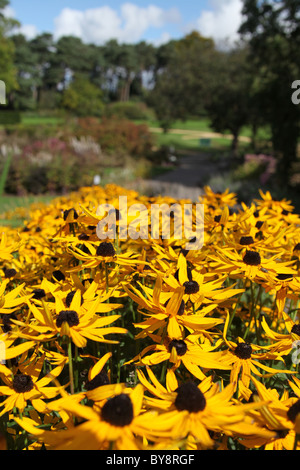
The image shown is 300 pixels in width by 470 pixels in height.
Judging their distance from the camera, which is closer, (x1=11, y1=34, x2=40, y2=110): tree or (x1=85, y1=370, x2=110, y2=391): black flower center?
(x1=85, y1=370, x2=110, y2=391): black flower center

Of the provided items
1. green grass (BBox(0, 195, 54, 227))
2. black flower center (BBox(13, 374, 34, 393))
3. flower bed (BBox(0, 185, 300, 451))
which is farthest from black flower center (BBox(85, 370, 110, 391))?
green grass (BBox(0, 195, 54, 227))

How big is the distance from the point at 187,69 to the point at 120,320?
2805 centimetres

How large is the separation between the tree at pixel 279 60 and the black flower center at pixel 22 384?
12953mm

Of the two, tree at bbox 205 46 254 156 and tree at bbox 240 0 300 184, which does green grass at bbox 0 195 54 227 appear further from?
tree at bbox 205 46 254 156

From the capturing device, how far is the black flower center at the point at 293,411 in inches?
40.9

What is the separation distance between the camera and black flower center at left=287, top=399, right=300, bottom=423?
1.04 metres

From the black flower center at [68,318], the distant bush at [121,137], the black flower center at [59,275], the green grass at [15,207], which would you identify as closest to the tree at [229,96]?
the distant bush at [121,137]

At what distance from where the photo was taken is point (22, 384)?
1.29m

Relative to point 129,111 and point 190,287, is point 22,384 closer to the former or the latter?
point 190,287

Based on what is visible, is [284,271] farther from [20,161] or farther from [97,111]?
[97,111]

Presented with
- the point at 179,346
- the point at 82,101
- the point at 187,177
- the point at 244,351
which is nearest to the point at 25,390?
the point at 179,346

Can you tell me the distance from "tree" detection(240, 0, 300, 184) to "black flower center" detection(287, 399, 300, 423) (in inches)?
507

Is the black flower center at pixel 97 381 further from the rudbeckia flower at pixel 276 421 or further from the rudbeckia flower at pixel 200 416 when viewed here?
the rudbeckia flower at pixel 276 421

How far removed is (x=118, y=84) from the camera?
77.9 m
